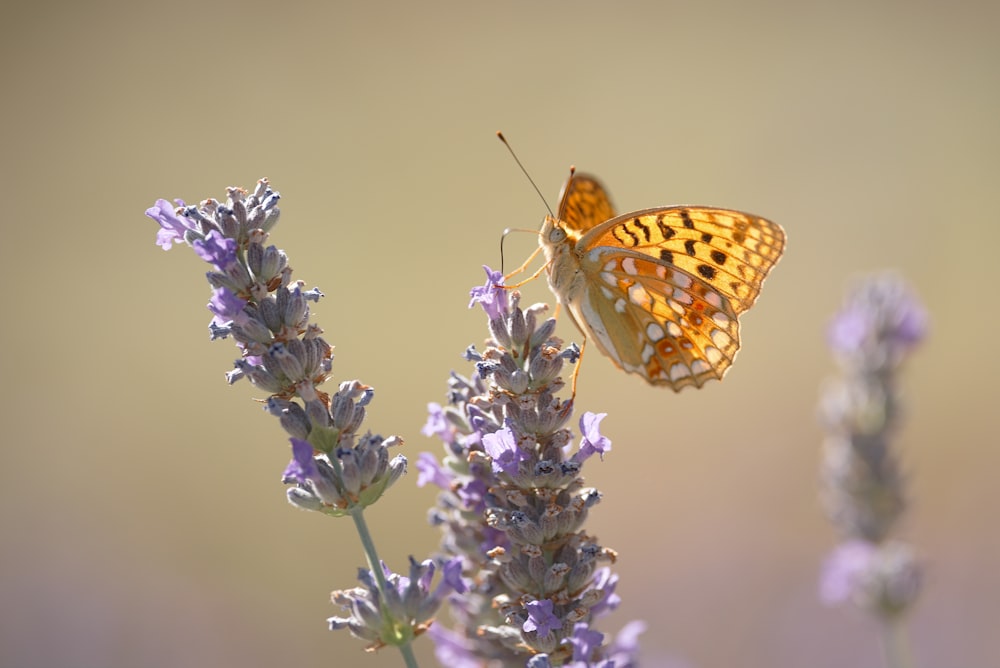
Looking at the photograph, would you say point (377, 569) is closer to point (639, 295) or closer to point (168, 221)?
point (168, 221)

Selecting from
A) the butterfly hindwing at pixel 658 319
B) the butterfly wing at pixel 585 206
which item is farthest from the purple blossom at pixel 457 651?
the butterfly wing at pixel 585 206

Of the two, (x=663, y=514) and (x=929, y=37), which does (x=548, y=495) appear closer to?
(x=663, y=514)

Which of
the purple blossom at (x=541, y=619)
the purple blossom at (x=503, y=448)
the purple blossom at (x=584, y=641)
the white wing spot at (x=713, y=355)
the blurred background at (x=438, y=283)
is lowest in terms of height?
the purple blossom at (x=584, y=641)

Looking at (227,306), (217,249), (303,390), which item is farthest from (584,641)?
(217,249)

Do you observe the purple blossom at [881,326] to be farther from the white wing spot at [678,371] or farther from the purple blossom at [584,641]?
the purple blossom at [584,641]

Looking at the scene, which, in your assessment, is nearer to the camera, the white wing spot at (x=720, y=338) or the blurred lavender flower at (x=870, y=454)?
the white wing spot at (x=720, y=338)

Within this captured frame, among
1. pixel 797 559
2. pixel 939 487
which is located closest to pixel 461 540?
pixel 797 559
